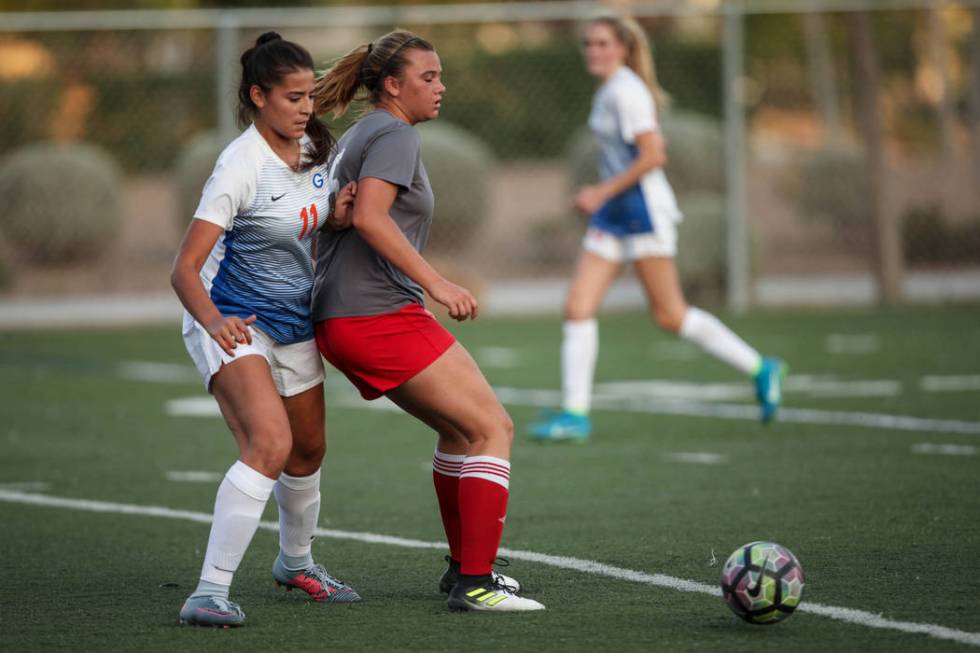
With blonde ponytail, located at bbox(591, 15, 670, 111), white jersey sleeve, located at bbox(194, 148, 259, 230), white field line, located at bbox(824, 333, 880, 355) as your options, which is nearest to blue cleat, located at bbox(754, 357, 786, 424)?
blonde ponytail, located at bbox(591, 15, 670, 111)

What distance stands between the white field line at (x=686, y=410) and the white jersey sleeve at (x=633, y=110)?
2.01 metres

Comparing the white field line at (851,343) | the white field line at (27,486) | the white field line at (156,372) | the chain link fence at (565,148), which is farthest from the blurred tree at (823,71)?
the white field line at (27,486)

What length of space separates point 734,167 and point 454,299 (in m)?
13.2

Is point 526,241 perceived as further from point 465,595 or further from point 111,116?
point 465,595

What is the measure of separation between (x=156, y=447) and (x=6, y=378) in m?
4.17

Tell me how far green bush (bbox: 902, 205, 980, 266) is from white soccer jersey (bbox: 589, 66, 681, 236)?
1059 cm

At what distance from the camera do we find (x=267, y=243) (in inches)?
212

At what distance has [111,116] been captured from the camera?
22.4m

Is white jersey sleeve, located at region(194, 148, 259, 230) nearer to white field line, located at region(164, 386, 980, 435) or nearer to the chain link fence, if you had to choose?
white field line, located at region(164, 386, 980, 435)

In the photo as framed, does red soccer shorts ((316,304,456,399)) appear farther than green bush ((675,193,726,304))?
No

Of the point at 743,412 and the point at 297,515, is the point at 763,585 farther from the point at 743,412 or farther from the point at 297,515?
the point at 743,412

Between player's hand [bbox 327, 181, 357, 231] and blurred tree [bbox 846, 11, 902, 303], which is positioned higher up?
blurred tree [bbox 846, 11, 902, 303]

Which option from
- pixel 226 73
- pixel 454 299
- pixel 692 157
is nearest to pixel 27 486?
pixel 454 299

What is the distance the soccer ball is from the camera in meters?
4.92
